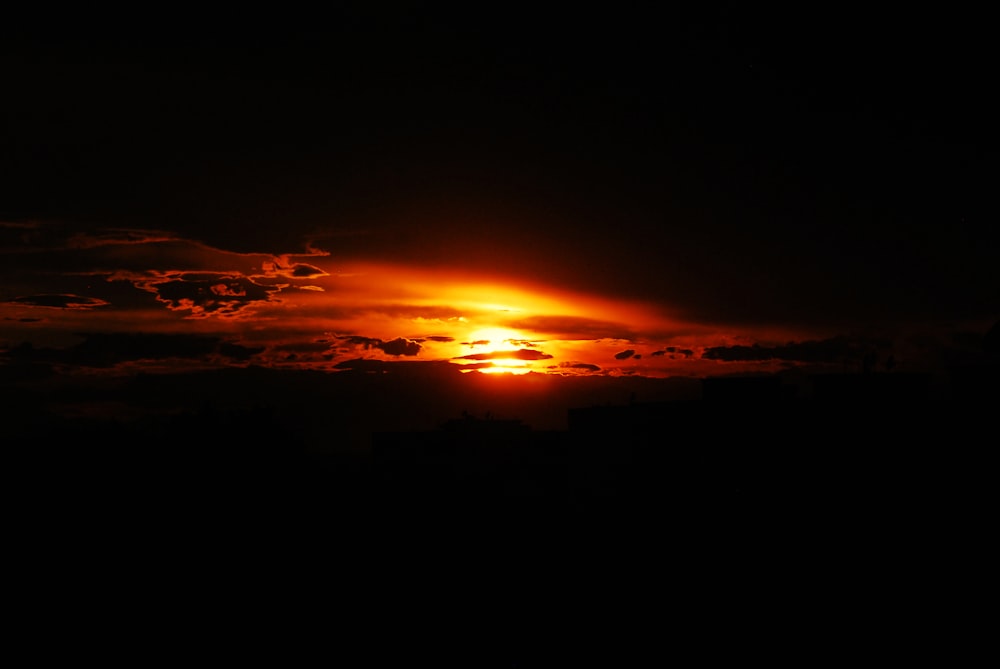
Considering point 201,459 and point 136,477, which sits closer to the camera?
point 136,477

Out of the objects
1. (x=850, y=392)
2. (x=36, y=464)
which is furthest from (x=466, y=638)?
(x=36, y=464)

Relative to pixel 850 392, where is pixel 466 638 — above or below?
below

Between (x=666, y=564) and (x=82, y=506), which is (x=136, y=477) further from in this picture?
(x=666, y=564)

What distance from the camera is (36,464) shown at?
35.1 metres

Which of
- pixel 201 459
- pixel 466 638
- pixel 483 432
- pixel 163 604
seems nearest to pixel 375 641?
pixel 466 638

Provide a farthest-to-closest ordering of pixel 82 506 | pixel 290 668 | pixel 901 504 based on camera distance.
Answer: pixel 82 506 < pixel 901 504 < pixel 290 668

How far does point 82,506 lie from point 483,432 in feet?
110

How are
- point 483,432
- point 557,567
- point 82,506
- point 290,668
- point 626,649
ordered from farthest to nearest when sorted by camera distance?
point 483,432 → point 557,567 → point 82,506 → point 626,649 → point 290,668

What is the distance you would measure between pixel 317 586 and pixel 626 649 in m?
9.83

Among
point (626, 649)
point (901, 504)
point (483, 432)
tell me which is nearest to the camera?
point (626, 649)

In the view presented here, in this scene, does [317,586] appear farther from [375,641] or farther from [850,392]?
[850,392]

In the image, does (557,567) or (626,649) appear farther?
(557,567)

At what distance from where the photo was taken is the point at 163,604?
2672 centimetres

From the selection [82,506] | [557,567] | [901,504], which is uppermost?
[901,504]
